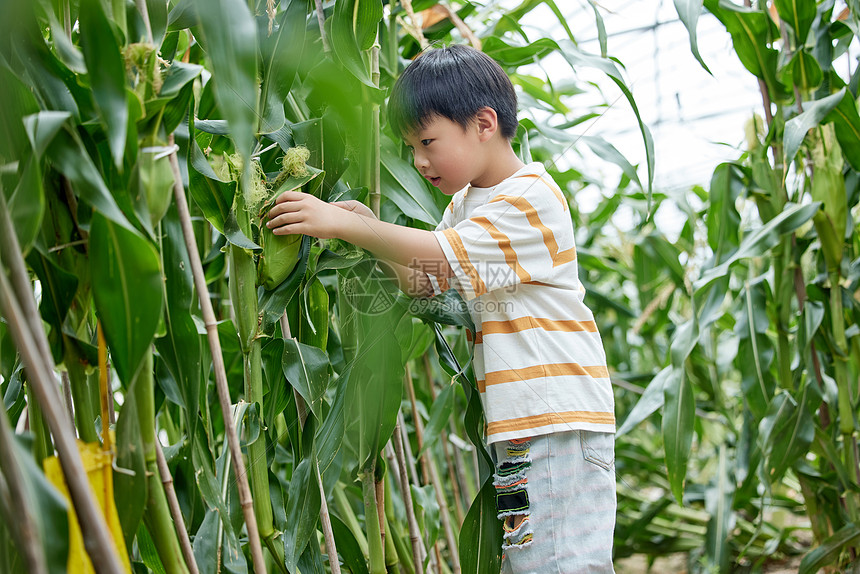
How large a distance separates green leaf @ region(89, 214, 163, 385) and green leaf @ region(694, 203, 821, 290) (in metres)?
1.00

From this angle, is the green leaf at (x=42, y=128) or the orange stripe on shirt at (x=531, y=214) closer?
the green leaf at (x=42, y=128)

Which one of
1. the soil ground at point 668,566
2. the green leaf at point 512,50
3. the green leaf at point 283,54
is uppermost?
the green leaf at point 512,50

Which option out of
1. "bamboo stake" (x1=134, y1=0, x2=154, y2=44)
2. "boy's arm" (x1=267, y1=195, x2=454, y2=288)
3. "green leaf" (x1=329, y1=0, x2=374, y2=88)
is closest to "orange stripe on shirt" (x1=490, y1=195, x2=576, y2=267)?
"boy's arm" (x1=267, y1=195, x2=454, y2=288)

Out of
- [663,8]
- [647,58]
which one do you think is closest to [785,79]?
[663,8]

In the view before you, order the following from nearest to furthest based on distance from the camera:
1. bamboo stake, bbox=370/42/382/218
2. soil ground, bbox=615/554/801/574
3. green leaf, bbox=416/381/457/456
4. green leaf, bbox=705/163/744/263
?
1. bamboo stake, bbox=370/42/382/218
2. green leaf, bbox=416/381/457/456
3. green leaf, bbox=705/163/744/263
4. soil ground, bbox=615/554/801/574

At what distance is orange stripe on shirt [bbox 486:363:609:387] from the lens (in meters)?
0.79

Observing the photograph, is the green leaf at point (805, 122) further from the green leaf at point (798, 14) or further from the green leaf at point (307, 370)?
the green leaf at point (307, 370)

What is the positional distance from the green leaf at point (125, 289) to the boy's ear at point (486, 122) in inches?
18.8

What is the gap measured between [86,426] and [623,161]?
904mm

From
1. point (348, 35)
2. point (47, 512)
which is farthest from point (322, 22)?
point (47, 512)

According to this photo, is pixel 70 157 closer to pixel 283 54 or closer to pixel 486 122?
pixel 283 54

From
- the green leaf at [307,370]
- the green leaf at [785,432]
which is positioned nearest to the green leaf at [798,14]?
the green leaf at [785,432]

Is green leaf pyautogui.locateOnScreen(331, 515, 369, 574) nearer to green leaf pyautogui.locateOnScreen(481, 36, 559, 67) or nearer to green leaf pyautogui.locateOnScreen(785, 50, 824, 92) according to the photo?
green leaf pyautogui.locateOnScreen(481, 36, 559, 67)

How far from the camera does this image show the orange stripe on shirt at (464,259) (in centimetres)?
76
